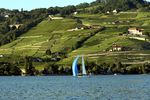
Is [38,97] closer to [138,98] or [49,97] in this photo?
[49,97]

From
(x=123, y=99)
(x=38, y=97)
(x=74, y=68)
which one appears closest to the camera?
(x=123, y=99)

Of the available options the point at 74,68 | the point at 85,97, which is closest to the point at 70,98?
the point at 85,97

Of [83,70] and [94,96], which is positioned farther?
[83,70]

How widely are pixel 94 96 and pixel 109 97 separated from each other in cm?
295

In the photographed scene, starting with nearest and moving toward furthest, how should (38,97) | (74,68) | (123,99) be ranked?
(123,99) → (38,97) → (74,68)

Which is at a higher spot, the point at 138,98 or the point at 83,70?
the point at 138,98

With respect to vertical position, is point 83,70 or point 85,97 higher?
point 85,97

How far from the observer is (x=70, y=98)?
82.9 m

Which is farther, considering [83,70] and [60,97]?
[83,70]

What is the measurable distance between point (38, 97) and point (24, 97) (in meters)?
2.36

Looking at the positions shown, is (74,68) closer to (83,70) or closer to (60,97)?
(83,70)

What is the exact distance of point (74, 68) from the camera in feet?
636

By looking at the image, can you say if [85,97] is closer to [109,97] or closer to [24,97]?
[109,97]

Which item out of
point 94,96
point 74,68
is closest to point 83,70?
→ point 74,68
